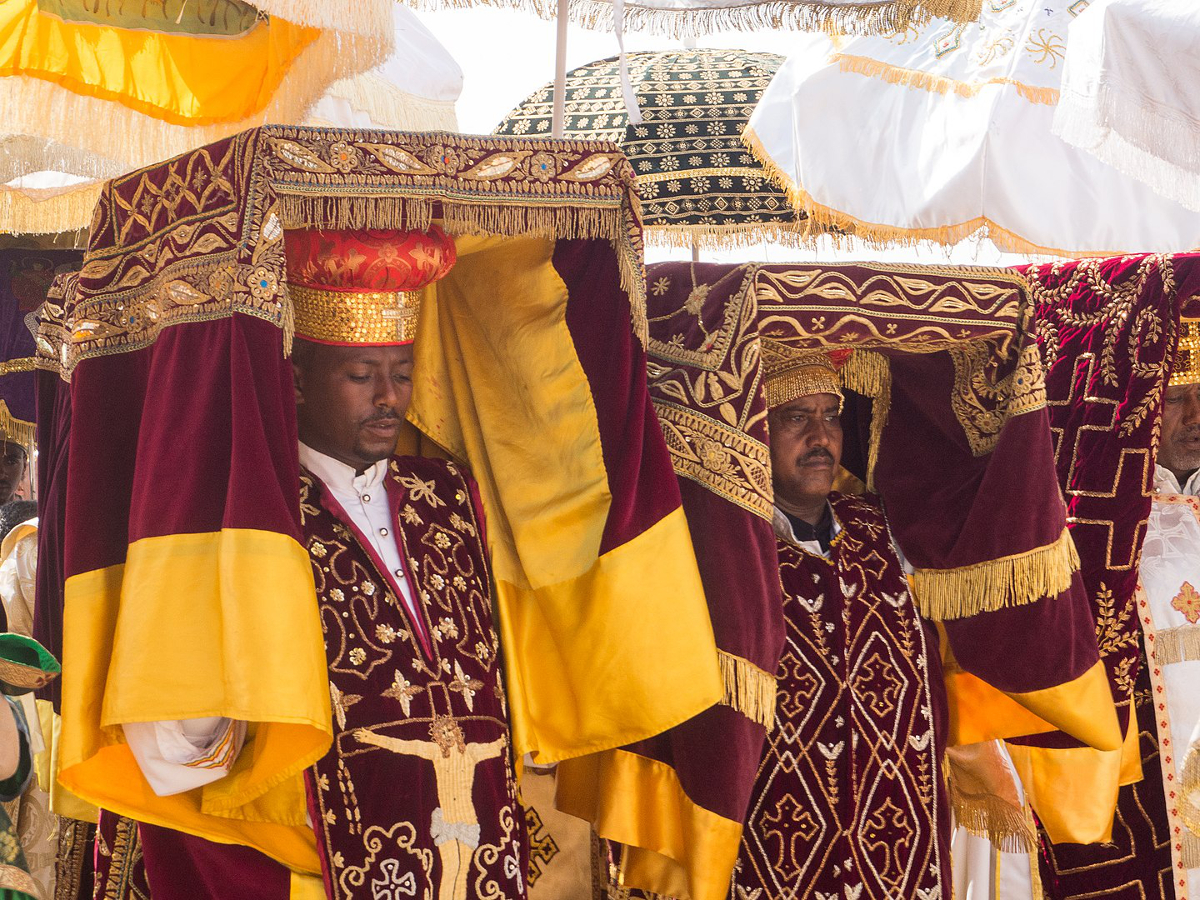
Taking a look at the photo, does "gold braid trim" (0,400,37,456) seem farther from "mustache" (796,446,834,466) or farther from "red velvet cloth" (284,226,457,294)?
"mustache" (796,446,834,466)

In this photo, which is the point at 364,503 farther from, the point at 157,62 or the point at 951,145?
the point at 951,145

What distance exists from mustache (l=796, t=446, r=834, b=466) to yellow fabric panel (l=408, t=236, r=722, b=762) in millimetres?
874

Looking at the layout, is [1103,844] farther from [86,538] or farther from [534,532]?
[86,538]

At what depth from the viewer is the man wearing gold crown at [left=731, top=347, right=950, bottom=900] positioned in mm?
3795

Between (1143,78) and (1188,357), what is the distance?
1328mm

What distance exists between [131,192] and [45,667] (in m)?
1.01

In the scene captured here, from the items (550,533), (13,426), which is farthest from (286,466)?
(13,426)

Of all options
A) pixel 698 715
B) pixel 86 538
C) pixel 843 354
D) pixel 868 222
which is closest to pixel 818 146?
pixel 868 222

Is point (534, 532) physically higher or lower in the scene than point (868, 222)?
lower

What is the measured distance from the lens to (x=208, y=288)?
2.83 metres

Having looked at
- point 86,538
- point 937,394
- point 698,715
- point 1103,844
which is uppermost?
point 937,394

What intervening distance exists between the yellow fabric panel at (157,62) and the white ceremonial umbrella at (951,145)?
5.93 ft

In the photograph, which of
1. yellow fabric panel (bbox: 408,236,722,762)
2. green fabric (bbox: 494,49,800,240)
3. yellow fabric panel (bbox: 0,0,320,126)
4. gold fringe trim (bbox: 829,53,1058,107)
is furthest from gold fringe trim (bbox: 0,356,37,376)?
gold fringe trim (bbox: 829,53,1058,107)

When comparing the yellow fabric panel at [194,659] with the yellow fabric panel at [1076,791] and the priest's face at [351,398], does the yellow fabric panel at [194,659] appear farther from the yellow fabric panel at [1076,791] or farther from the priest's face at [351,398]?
the yellow fabric panel at [1076,791]
